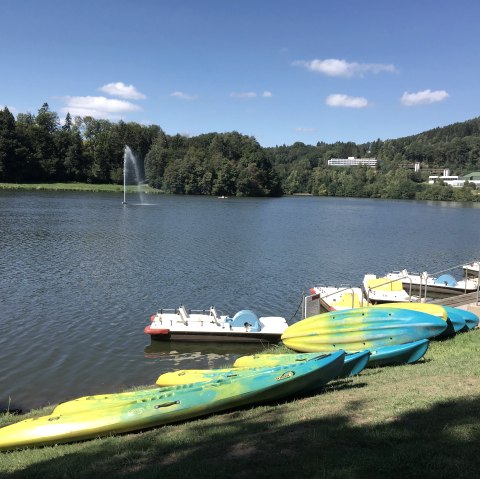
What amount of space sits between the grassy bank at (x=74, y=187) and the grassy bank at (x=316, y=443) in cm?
13207

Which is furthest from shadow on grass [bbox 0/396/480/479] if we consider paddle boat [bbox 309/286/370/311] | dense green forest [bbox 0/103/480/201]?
dense green forest [bbox 0/103/480/201]

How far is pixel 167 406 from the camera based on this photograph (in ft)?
33.9

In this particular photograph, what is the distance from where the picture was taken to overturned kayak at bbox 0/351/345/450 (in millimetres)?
10141

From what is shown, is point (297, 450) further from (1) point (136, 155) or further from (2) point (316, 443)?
(1) point (136, 155)

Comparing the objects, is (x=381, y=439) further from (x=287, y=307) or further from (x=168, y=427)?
(x=287, y=307)

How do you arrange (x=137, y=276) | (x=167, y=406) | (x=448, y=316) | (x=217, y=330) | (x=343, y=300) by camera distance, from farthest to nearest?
1. (x=137, y=276)
2. (x=343, y=300)
3. (x=217, y=330)
4. (x=448, y=316)
5. (x=167, y=406)

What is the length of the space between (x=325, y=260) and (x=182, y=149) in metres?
136

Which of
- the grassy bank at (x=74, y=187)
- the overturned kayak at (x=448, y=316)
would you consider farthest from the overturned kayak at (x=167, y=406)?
the grassy bank at (x=74, y=187)

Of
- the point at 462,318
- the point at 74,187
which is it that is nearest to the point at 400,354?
the point at 462,318

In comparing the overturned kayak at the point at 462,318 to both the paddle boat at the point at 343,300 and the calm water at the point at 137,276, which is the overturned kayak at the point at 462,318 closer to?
the paddle boat at the point at 343,300

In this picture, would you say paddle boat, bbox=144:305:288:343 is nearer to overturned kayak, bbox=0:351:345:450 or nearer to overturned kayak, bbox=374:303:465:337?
overturned kayak, bbox=374:303:465:337

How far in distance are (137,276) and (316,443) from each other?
90.6ft

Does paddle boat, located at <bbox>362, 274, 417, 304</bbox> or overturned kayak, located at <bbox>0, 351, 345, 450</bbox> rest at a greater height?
overturned kayak, located at <bbox>0, 351, 345, 450</bbox>

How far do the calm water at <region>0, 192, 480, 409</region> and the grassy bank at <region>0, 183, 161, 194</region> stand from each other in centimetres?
6493
